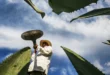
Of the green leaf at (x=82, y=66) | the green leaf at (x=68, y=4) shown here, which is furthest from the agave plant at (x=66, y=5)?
the green leaf at (x=82, y=66)

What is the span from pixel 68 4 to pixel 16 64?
0.17 m

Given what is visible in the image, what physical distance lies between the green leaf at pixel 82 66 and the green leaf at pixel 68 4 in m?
0.11

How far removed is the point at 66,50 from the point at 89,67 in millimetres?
86

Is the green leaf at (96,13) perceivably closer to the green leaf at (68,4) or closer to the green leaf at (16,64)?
the green leaf at (68,4)

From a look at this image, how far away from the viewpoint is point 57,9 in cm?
71

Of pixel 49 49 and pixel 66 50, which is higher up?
pixel 66 50

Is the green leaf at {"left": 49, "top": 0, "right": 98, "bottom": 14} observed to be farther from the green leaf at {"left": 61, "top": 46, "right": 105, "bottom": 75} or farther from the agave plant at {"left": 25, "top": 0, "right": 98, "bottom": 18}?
the green leaf at {"left": 61, "top": 46, "right": 105, "bottom": 75}

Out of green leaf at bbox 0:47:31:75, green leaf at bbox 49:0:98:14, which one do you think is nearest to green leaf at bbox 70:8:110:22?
green leaf at bbox 49:0:98:14

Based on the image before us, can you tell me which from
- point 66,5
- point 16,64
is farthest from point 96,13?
point 16,64

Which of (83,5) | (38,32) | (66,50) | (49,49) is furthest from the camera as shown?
(49,49)

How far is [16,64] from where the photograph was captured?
692 millimetres

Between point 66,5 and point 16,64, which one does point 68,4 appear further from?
point 16,64

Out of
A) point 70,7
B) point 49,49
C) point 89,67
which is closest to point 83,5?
point 70,7

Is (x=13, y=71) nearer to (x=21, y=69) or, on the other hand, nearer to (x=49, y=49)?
(x=21, y=69)
